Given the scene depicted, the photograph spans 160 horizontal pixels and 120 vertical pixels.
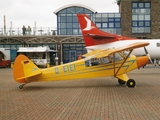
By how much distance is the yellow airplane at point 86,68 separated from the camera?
12570 millimetres

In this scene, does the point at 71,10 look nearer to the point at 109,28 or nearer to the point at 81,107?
the point at 109,28

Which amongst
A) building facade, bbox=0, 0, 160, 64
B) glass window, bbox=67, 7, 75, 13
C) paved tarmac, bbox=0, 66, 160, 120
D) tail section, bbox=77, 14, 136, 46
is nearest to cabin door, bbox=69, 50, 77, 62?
building facade, bbox=0, 0, 160, 64

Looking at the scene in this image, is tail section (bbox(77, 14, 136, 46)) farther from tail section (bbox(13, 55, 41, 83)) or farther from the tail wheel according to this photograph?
tail section (bbox(13, 55, 41, 83))

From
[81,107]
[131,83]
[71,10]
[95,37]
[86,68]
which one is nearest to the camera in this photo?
A: [81,107]

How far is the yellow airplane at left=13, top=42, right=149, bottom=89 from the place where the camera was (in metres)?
12.6

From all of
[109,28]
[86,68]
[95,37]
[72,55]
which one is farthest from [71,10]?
[86,68]

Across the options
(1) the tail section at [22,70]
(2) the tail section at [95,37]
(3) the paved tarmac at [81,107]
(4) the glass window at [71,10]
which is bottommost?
(3) the paved tarmac at [81,107]

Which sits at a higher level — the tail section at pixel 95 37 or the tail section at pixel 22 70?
the tail section at pixel 95 37

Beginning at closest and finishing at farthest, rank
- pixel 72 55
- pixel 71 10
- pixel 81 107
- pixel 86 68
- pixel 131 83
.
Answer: pixel 81 107, pixel 131 83, pixel 86 68, pixel 72 55, pixel 71 10

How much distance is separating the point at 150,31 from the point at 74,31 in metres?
12.3

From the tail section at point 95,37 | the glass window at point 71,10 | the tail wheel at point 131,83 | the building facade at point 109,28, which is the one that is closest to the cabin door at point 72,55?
the building facade at point 109,28

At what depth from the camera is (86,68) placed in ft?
44.1

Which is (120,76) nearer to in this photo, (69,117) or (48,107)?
(48,107)

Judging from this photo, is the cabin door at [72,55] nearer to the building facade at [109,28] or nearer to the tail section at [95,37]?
the building facade at [109,28]
